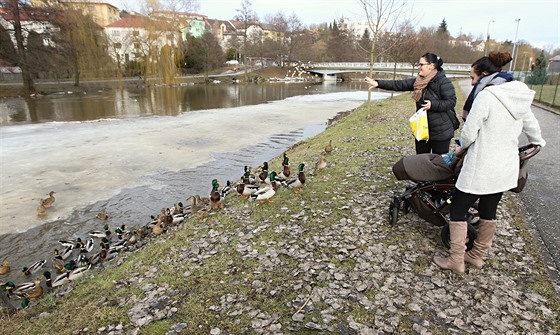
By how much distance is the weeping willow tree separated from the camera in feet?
127

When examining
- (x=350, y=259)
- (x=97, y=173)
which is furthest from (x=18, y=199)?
(x=350, y=259)

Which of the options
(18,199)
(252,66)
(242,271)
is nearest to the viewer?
(242,271)

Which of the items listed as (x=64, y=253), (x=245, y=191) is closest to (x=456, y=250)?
(x=245, y=191)

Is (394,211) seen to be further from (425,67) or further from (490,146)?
(425,67)

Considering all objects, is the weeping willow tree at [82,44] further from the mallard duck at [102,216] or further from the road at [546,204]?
the road at [546,204]

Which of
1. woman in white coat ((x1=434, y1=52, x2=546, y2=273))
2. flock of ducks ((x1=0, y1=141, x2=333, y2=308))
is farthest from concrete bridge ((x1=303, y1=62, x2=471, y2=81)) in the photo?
woman in white coat ((x1=434, y1=52, x2=546, y2=273))

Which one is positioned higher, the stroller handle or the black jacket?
the black jacket

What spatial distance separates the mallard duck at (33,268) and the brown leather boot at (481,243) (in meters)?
7.68

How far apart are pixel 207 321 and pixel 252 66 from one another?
284ft

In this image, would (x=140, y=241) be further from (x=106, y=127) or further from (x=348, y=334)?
(x=106, y=127)

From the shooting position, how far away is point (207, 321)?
3826 millimetres

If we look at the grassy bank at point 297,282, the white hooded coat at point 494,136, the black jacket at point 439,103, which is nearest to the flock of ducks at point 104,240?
the grassy bank at point 297,282

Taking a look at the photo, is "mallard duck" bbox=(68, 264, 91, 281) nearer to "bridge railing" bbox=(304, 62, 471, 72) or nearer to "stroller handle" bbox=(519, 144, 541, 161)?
"stroller handle" bbox=(519, 144, 541, 161)

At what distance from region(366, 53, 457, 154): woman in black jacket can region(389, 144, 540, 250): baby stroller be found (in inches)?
46.5
